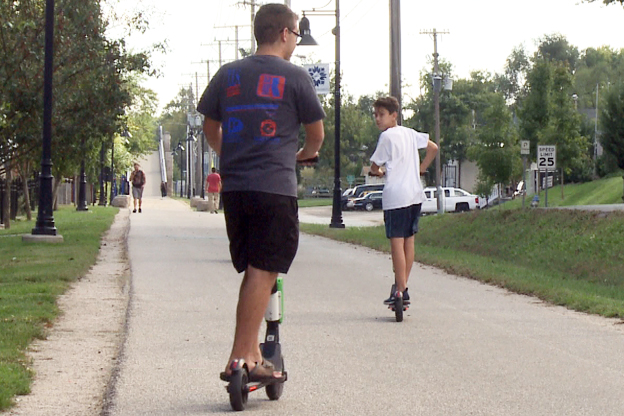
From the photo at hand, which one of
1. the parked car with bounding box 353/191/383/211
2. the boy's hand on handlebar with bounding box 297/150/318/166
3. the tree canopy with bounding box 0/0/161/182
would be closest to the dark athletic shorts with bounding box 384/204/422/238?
the boy's hand on handlebar with bounding box 297/150/318/166

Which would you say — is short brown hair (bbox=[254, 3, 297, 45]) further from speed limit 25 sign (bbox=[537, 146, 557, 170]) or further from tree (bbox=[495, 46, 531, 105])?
tree (bbox=[495, 46, 531, 105])

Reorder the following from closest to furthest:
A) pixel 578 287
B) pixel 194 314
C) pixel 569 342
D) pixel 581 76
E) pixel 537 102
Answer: pixel 569 342 < pixel 194 314 < pixel 578 287 < pixel 537 102 < pixel 581 76

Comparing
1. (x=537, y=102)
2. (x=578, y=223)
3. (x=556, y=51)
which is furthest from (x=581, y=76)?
(x=578, y=223)

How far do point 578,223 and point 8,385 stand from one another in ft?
47.1

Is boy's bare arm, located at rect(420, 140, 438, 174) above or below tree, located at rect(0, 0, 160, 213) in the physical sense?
below

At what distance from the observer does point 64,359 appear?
6832 mm

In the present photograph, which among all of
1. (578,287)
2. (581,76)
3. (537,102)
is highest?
(581,76)

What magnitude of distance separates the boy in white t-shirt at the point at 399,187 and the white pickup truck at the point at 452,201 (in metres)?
47.4

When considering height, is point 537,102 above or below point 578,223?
above

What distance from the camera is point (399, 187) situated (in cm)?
870

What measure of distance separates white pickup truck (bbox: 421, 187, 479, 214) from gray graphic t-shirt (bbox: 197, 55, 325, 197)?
51157 mm

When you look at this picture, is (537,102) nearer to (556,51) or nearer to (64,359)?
(64,359)

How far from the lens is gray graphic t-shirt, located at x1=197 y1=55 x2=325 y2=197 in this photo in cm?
511

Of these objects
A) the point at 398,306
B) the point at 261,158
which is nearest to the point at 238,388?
the point at 261,158
